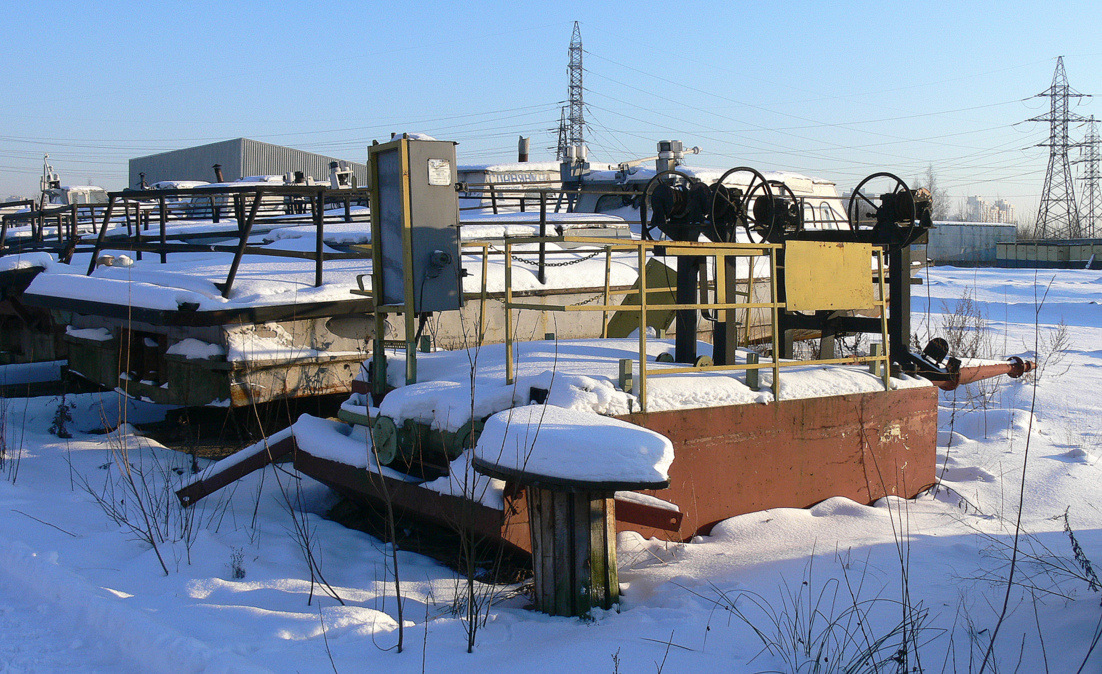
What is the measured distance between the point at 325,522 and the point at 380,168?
220cm

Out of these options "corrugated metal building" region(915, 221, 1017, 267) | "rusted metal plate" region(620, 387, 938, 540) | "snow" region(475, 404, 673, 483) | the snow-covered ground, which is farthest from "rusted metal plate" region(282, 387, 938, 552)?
"corrugated metal building" region(915, 221, 1017, 267)

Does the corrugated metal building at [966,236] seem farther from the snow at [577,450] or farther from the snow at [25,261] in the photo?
the snow at [577,450]

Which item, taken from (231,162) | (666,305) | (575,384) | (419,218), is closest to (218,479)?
(419,218)

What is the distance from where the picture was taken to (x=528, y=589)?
4.13 metres

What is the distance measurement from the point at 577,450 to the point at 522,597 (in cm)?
101

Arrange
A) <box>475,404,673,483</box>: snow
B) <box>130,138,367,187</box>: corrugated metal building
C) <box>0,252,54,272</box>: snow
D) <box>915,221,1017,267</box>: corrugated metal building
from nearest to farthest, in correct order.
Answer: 1. <box>475,404,673,483</box>: snow
2. <box>0,252,54,272</box>: snow
3. <box>130,138,367,187</box>: corrugated metal building
4. <box>915,221,1017,267</box>: corrugated metal building

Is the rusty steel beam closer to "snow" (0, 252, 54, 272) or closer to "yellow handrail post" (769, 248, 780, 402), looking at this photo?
"yellow handrail post" (769, 248, 780, 402)

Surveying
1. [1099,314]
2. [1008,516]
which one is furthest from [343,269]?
[1099,314]

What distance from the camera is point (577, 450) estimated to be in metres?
3.52

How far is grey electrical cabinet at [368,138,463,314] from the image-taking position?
4.86 metres

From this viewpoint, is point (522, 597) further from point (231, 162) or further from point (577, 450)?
point (231, 162)

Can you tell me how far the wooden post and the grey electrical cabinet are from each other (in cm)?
161

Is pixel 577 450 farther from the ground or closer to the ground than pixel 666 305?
closer to the ground

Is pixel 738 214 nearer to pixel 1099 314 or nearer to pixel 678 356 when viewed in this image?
pixel 678 356
